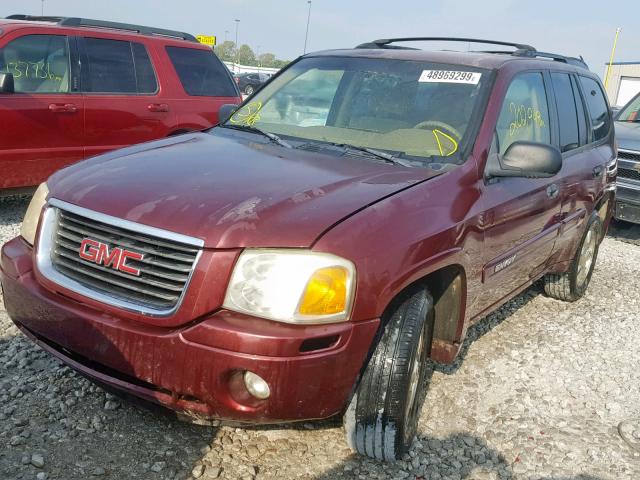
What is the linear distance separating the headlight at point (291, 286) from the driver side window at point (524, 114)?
152cm

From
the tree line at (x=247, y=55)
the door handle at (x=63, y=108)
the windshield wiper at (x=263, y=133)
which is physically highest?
the windshield wiper at (x=263, y=133)

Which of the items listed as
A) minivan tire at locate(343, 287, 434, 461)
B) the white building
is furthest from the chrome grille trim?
the white building

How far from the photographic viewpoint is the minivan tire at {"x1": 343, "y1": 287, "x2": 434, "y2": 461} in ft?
8.39

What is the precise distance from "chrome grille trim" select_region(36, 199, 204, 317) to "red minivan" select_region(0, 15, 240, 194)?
11.9 feet

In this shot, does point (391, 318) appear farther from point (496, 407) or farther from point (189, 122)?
point (189, 122)

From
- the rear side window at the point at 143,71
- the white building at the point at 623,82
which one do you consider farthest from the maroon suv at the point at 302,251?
the white building at the point at 623,82

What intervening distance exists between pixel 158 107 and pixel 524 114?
4.24 meters

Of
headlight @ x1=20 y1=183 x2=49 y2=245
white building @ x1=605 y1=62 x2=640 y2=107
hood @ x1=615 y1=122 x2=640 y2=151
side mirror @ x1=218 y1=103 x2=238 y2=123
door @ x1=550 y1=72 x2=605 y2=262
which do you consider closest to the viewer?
headlight @ x1=20 y1=183 x2=49 y2=245

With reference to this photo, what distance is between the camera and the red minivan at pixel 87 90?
5898 millimetres

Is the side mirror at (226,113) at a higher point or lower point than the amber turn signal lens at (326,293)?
higher

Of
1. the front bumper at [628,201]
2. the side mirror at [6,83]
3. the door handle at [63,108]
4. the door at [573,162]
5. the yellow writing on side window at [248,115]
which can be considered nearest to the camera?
the yellow writing on side window at [248,115]

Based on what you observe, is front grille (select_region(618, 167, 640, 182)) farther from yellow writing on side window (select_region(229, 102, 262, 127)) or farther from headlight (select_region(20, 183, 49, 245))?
headlight (select_region(20, 183, 49, 245))

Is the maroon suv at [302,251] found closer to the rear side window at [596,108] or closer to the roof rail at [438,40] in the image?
the roof rail at [438,40]

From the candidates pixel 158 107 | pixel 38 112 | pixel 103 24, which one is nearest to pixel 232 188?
pixel 38 112
